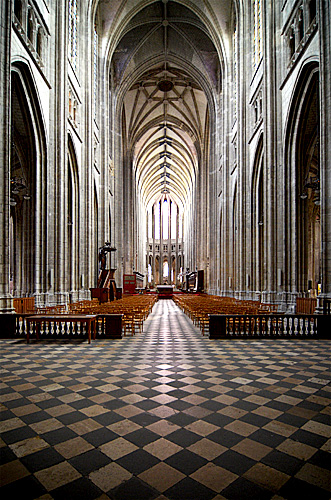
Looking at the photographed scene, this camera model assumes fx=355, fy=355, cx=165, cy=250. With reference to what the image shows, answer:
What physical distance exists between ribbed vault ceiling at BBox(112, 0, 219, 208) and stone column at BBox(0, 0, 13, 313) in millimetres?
20642

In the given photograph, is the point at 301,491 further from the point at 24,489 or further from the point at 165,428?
the point at 24,489

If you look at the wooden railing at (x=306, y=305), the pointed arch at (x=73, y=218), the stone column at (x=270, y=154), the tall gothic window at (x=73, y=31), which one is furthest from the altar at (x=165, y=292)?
the wooden railing at (x=306, y=305)

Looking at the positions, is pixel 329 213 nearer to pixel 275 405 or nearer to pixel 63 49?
pixel 275 405

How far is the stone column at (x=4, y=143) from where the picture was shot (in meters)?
10.0

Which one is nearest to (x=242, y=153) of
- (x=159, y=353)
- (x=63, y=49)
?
(x=63, y=49)

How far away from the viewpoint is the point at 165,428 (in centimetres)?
356

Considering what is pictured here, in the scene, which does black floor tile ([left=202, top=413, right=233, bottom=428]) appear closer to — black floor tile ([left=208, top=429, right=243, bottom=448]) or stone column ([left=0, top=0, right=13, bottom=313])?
black floor tile ([left=208, top=429, right=243, bottom=448])

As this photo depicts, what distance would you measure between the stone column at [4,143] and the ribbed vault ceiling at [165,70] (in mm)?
20642

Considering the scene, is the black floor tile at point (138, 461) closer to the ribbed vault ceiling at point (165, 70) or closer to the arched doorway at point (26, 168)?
the arched doorway at point (26, 168)

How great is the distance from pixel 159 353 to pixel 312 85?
1212 cm

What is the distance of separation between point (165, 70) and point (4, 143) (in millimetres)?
30321

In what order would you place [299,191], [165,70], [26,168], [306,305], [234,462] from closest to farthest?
[234,462] < [306,305] < [299,191] < [26,168] < [165,70]

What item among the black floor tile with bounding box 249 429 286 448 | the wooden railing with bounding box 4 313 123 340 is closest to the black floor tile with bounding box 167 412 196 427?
the black floor tile with bounding box 249 429 286 448

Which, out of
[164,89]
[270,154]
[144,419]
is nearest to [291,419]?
[144,419]
